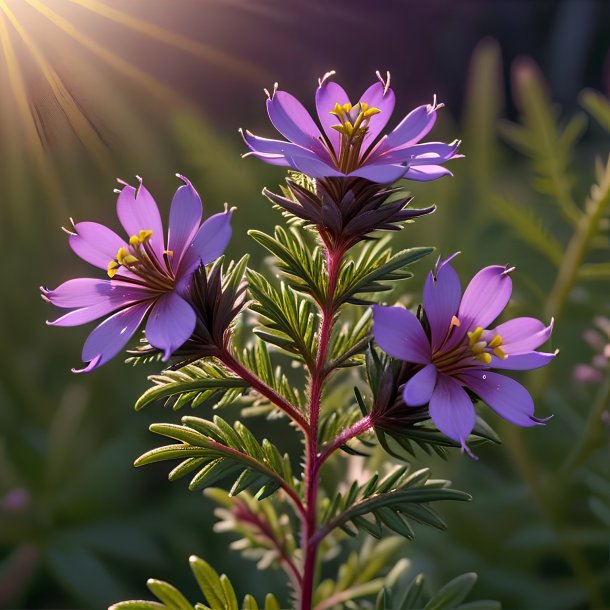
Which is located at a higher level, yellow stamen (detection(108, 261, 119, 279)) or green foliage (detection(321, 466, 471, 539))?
yellow stamen (detection(108, 261, 119, 279))

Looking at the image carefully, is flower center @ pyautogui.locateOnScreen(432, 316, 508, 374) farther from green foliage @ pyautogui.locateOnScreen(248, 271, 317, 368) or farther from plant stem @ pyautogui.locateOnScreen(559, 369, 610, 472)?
plant stem @ pyautogui.locateOnScreen(559, 369, 610, 472)

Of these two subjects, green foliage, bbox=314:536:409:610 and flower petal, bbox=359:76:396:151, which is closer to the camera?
flower petal, bbox=359:76:396:151

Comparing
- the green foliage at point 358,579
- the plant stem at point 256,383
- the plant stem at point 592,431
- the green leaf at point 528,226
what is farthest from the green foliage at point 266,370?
the green leaf at point 528,226

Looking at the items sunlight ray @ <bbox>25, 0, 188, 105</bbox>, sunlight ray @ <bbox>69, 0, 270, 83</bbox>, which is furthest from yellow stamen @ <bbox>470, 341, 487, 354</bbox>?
sunlight ray @ <bbox>69, 0, 270, 83</bbox>

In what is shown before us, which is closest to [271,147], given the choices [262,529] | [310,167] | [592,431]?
[310,167]

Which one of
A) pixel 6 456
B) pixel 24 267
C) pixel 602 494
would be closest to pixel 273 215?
pixel 24 267

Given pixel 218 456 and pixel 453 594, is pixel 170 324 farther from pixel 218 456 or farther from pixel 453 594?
pixel 453 594

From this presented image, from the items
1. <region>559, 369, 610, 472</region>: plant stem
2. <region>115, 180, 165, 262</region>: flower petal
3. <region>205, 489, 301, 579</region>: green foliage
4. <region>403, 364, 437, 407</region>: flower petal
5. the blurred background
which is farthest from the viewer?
the blurred background

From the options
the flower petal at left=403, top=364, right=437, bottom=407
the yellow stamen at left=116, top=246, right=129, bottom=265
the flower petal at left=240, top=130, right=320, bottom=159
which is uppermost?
the flower petal at left=240, top=130, right=320, bottom=159

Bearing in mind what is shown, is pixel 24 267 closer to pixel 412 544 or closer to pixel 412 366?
pixel 412 544
